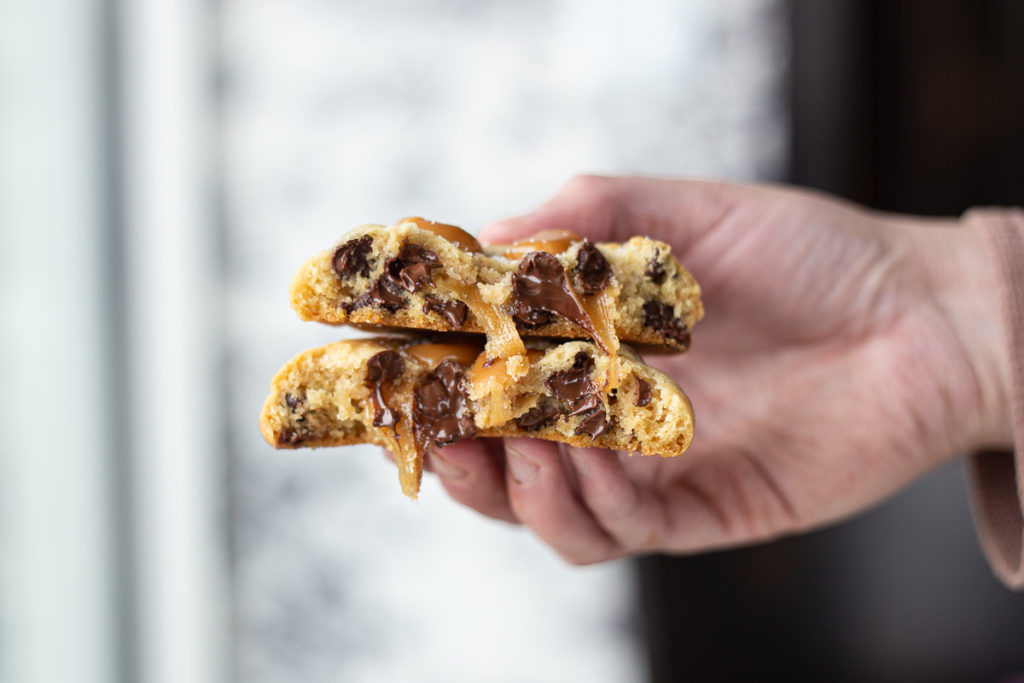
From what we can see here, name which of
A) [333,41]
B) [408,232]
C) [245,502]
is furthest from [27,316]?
[408,232]

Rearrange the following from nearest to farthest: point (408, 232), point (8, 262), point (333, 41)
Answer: point (408, 232)
point (8, 262)
point (333, 41)

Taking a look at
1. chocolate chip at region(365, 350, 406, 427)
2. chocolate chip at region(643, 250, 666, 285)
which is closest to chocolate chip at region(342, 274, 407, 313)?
chocolate chip at region(365, 350, 406, 427)

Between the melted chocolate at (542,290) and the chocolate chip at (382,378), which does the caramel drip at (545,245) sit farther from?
the chocolate chip at (382,378)

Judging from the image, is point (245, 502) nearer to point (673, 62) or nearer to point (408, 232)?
point (408, 232)

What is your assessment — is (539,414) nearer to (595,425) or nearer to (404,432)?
(595,425)

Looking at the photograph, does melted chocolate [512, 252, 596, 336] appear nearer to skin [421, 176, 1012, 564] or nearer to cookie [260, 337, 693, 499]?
cookie [260, 337, 693, 499]

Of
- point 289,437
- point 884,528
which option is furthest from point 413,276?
point 884,528
